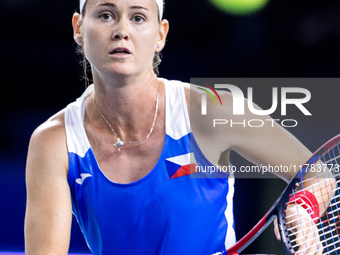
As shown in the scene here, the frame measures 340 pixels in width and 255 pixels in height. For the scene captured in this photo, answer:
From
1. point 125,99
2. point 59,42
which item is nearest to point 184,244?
point 125,99

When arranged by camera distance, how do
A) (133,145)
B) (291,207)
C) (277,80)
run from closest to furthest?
1. (291,207)
2. (133,145)
3. (277,80)

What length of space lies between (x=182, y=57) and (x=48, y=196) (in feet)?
5.50

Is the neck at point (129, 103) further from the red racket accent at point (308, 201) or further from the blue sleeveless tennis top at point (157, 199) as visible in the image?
the red racket accent at point (308, 201)

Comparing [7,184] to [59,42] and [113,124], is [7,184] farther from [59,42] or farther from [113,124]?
[113,124]

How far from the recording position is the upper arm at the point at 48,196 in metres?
1.45

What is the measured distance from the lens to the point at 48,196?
58.1 inches

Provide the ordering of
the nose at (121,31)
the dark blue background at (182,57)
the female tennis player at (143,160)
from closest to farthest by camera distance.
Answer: the nose at (121,31), the female tennis player at (143,160), the dark blue background at (182,57)

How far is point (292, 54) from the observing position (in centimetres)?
301

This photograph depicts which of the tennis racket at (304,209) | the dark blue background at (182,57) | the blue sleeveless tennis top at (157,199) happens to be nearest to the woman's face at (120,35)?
the blue sleeveless tennis top at (157,199)

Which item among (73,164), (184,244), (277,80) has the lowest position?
(184,244)

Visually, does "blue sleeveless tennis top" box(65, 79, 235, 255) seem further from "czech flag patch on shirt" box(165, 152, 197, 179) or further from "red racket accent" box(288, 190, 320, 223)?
"red racket accent" box(288, 190, 320, 223)

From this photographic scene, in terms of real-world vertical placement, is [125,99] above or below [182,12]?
below

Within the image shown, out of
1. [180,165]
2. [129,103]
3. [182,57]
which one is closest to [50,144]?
[129,103]

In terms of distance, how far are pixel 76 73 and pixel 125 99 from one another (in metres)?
1.62
